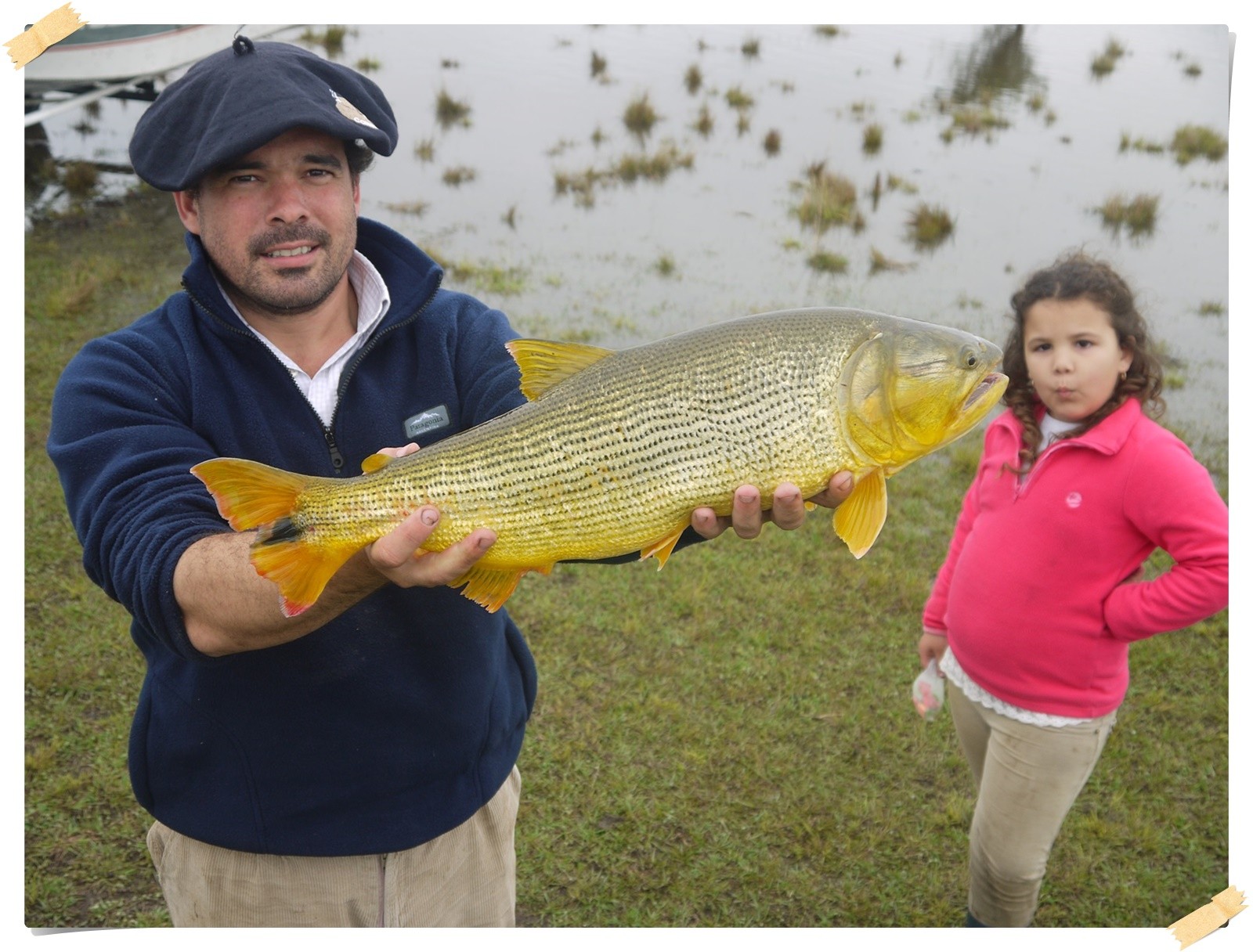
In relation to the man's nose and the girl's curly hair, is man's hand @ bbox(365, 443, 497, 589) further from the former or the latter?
the girl's curly hair

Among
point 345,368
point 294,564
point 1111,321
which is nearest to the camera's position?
point 294,564

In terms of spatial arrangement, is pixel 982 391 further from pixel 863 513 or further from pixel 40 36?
pixel 40 36

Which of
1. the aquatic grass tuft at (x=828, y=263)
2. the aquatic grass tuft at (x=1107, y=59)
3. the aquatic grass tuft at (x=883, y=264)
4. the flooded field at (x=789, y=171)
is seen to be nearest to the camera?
the aquatic grass tuft at (x=1107, y=59)

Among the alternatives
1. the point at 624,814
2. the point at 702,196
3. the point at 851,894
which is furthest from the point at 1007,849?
the point at 702,196

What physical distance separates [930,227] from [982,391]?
11327mm

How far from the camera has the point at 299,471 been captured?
2.71 meters

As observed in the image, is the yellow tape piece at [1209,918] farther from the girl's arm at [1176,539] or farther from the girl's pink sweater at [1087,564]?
the girl's arm at [1176,539]

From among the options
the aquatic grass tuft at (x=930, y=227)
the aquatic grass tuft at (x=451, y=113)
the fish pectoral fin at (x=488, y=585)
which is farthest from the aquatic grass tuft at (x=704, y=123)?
the fish pectoral fin at (x=488, y=585)

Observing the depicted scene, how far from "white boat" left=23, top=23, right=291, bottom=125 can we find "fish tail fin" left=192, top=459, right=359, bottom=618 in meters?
11.8

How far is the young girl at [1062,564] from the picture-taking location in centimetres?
328

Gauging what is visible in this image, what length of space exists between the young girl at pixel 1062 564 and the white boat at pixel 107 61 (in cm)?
1206

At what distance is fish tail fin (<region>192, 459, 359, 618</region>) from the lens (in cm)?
224

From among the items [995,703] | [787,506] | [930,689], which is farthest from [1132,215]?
[787,506]

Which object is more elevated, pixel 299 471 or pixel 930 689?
pixel 299 471
